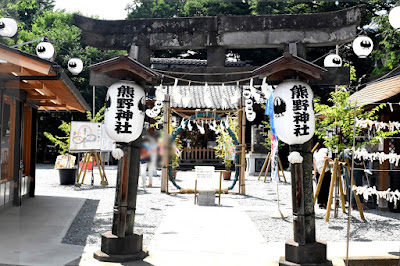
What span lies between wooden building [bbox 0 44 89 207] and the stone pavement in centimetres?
62

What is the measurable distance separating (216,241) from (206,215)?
8.36 feet

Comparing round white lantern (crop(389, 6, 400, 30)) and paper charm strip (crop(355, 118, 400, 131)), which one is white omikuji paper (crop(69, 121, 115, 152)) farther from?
round white lantern (crop(389, 6, 400, 30))

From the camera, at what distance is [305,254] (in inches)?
213

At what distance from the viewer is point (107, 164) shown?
86.3 feet

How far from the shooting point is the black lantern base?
17.7 ft

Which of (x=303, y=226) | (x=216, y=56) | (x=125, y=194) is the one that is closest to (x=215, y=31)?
(x=216, y=56)

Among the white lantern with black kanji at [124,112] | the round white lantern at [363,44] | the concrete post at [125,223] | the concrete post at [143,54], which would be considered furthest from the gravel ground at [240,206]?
the round white lantern at [363,44]

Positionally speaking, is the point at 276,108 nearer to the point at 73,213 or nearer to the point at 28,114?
the point at 73,213

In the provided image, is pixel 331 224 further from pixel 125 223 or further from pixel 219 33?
pixel 125 223

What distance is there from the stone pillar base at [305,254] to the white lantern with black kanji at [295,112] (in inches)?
57.7

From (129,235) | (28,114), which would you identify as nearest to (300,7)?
(28,114)

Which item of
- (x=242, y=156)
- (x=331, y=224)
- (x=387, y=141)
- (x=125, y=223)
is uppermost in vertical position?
(x=387, y=141)

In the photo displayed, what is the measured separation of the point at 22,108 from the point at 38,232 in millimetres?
4169

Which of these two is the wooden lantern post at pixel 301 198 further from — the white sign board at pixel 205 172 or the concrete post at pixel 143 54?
the white sign board at pixel 205 172
